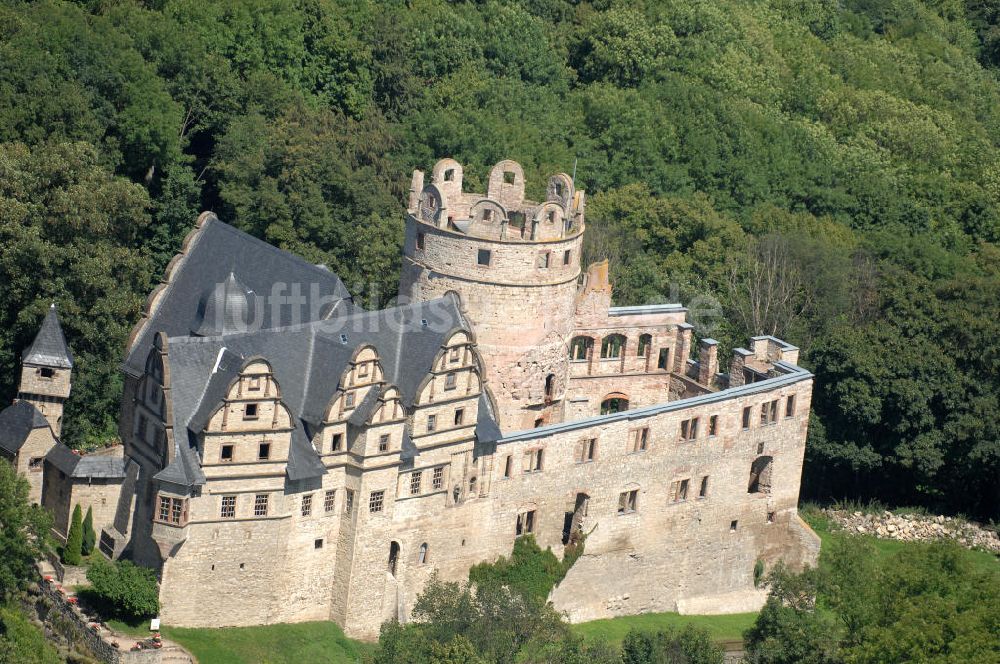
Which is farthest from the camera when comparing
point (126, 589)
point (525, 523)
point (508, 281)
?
point (508, 281)

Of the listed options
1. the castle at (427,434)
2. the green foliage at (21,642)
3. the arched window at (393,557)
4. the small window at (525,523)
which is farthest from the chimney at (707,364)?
the green foliage at (21,642)

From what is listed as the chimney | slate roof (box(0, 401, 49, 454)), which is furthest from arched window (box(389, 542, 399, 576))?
the chimney

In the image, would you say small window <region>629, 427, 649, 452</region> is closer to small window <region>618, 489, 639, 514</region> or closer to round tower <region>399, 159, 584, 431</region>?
small window <region>618, 489, 639, 514</region>

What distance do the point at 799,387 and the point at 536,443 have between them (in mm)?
17404

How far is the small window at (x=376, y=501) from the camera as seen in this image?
3928 inches

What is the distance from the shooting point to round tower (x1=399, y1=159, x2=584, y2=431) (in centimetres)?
10769

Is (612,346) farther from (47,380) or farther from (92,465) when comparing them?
(92,465)

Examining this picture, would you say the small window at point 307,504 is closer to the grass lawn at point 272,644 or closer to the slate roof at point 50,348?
the grass lawn at point 272,644

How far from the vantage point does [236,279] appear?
106m

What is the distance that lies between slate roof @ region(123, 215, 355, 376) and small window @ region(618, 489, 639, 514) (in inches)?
644

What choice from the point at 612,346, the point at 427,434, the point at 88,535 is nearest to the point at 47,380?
the point at 88,535

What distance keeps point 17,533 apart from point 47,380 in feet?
45.8

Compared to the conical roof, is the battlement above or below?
above

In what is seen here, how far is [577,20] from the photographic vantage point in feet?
588
